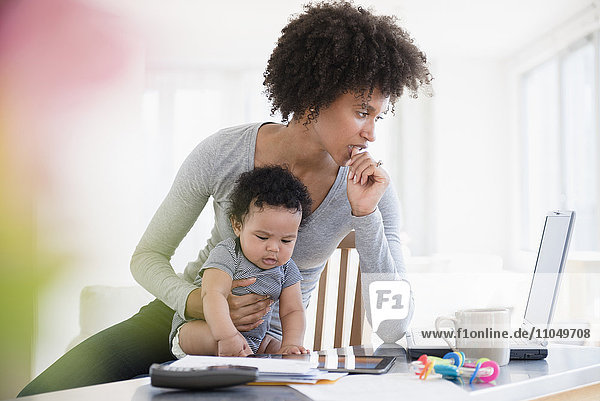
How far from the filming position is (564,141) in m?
4.56

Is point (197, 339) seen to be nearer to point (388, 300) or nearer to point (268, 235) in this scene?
point (268, 235)

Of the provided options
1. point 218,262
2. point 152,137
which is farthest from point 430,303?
point 152,137

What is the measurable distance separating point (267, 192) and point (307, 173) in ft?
0.60

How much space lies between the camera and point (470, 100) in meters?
5.46

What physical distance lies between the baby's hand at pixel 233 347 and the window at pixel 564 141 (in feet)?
11.9

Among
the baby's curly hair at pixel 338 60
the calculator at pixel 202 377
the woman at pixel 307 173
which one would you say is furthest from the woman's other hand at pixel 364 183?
the calculator at pixel 202 377

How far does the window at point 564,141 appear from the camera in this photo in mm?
4215

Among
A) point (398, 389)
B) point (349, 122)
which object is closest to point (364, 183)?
point (349, 122)

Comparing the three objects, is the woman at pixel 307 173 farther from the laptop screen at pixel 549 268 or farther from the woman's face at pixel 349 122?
the laptop screen at pixel 549 268

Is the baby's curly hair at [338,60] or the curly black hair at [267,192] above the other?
the baby's curly hair at [338,60]

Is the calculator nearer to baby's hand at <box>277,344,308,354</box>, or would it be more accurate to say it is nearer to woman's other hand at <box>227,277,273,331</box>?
baby's hand at <box>277,344,308,354</box>

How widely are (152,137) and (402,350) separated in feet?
16.1

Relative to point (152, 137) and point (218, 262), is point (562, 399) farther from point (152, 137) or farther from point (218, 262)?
point (152, 137)

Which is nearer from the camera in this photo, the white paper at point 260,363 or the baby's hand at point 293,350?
the white paper at point 260,363
